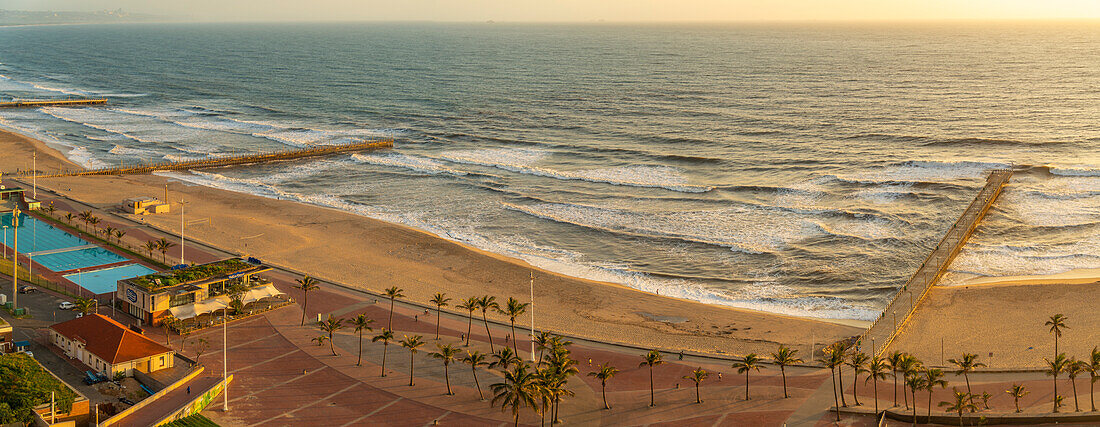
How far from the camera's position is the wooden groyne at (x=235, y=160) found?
98750mm

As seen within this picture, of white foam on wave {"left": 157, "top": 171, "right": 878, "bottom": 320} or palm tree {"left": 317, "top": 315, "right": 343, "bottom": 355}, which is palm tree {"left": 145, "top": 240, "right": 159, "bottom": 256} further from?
white foam on wave {"left": 157, "top": 171, "right": 878, "bottom": 320}

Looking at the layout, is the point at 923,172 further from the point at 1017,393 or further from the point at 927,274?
the point at 1017,393

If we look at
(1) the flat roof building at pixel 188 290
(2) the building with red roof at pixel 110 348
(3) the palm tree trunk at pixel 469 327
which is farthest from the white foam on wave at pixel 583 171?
(2) the building with red roof at pixel 110 348

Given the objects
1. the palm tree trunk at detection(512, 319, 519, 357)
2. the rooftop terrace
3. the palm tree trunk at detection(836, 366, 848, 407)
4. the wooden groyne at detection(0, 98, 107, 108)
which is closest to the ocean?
the wooden groyne at detection(0, 98, 107, 108)

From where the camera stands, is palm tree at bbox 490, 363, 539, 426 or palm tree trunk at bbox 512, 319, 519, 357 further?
palm tree trunk at bbox 512, 319, 519, 357

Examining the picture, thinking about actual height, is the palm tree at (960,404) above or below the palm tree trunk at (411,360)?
above

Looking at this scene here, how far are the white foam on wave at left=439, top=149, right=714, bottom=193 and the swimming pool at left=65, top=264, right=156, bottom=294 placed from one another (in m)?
47.1

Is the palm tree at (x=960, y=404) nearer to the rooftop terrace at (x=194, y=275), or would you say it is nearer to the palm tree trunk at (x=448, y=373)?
the palm tree trunk at (x=448, y=373)

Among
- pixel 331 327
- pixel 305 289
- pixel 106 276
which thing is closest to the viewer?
pixel 331 327

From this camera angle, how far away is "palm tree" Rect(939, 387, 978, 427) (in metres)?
37.9

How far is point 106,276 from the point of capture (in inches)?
2331

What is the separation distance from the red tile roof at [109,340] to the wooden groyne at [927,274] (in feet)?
128

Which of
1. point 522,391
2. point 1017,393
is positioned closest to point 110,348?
point 522,391

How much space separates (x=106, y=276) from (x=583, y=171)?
52840 mm
